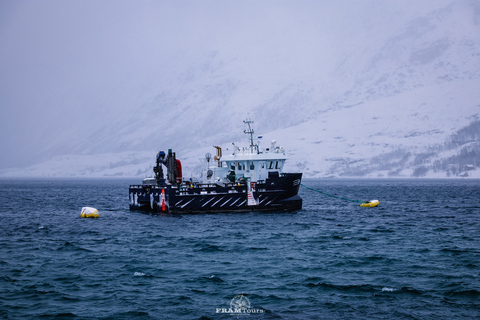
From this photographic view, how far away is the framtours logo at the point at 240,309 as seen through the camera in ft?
71.1

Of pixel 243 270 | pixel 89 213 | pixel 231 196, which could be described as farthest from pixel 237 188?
pixel 243 270

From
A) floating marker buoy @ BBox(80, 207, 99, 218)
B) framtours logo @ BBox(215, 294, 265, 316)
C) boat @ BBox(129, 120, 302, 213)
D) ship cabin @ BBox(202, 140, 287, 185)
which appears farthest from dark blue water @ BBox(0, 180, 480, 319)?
floating marker buoy @ BBox(80, 207, 99, 218)

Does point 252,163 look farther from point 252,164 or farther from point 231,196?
point 231,196

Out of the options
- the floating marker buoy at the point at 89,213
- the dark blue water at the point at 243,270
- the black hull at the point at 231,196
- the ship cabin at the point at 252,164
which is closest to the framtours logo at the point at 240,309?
the dark blue water at the point at 243,270

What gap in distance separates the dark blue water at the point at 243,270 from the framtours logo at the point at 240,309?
0.15 m

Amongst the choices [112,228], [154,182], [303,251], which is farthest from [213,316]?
[154,182]

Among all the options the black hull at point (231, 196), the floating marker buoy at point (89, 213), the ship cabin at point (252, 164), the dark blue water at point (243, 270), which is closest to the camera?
the dark blue water at point (243, 270)

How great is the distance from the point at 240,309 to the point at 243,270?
24.1 feet

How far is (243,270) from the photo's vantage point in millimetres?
29453

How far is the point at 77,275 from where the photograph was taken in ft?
93.9

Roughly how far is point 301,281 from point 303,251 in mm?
8892

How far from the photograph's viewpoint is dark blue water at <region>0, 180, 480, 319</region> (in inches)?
877

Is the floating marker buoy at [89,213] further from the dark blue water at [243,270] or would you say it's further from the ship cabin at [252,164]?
the ship cabin at [252,164]

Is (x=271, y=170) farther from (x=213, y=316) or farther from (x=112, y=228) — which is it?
(x=213, y=316)
